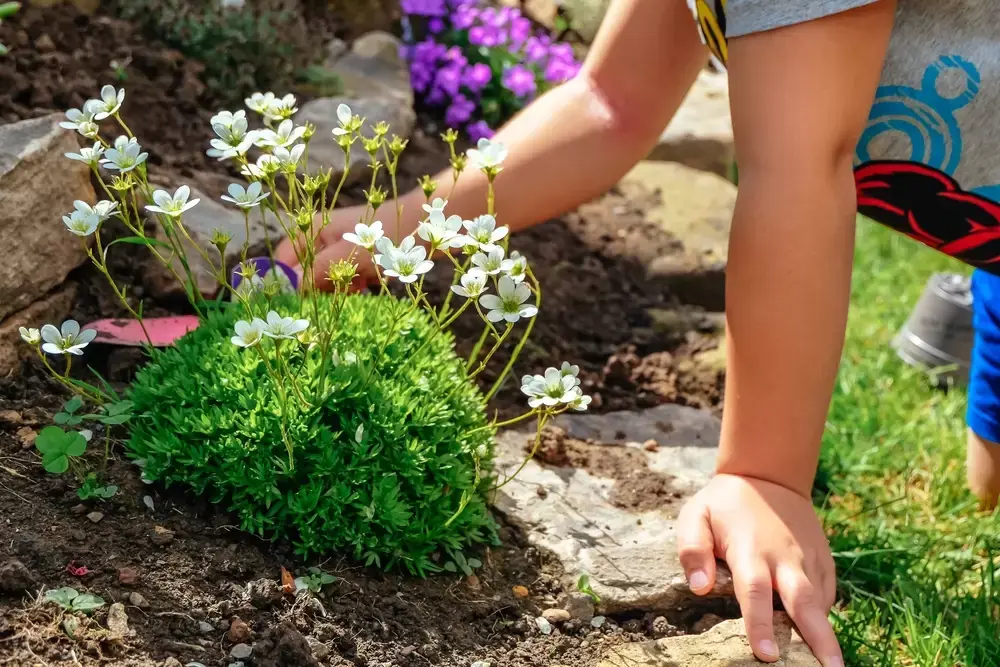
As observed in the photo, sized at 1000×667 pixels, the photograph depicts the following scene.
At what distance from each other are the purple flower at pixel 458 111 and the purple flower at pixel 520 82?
0.17m

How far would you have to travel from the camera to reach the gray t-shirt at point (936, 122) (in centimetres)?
182

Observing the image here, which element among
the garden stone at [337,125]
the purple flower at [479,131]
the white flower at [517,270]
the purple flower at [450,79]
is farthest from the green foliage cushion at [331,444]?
the purple flower at [450,79]

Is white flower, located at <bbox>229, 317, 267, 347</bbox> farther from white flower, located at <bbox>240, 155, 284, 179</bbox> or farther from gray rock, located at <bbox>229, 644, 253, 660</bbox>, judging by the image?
gray rock, located at <bbox>229, 644, 253, 660</bbox>

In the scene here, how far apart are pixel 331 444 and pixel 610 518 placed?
0.64 m

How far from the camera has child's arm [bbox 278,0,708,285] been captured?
2.17 metres

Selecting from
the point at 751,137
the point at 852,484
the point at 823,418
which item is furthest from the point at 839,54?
the point at 852,484

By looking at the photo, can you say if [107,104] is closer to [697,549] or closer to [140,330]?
[140,330]

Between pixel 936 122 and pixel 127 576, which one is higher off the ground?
pixel 936 122

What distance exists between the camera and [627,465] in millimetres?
2203

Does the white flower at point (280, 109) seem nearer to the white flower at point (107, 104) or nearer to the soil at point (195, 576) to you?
the white flower at point (107, 104)

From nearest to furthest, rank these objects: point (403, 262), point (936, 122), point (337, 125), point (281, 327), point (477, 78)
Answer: point (281, 327)
point (403, 262)
point (936, 122)
point (337, 125)
point (477, 78)

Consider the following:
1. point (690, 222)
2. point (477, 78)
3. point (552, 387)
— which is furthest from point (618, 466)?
point (477, 78)

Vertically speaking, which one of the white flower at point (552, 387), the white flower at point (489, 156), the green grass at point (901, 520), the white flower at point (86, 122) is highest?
the white flower at point (489, 156)

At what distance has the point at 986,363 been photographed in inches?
99.7
